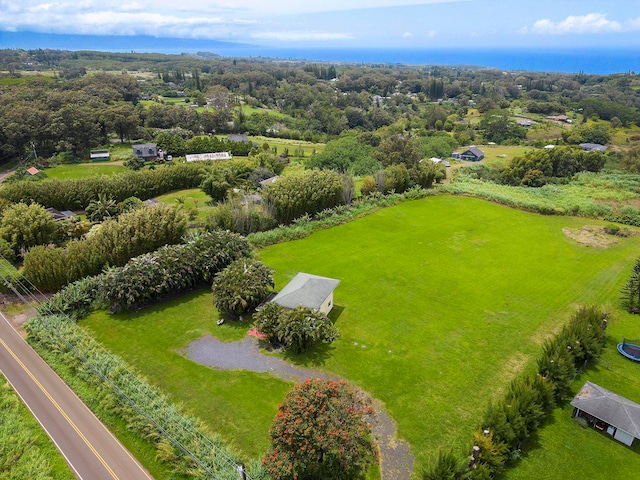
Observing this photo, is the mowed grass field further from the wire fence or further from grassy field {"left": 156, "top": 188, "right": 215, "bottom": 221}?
grassy field {"left": 156, "top": 188, "right": 215, "bottom": 221}

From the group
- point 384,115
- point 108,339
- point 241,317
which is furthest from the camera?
point 384,115

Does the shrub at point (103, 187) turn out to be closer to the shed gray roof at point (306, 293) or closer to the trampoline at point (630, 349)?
the shed gray roof at point (306, 293)

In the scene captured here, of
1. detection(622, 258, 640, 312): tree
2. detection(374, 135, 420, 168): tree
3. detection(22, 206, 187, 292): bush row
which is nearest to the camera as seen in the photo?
detection(622, 258, 640, 312): tree

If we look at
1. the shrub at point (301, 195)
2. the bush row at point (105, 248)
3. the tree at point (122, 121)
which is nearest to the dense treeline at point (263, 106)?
the tree at point (122, 121)

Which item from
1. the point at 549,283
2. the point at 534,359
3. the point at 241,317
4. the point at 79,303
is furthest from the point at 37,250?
the point at 549,283

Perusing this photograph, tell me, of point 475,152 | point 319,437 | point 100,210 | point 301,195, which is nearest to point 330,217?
point 301,195

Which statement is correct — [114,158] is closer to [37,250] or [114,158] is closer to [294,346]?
[37,250]

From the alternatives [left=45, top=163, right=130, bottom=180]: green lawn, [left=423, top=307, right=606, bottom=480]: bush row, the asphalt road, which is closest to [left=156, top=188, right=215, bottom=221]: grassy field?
[left=45, top=163, right=130, bottom=180]: green lawn
